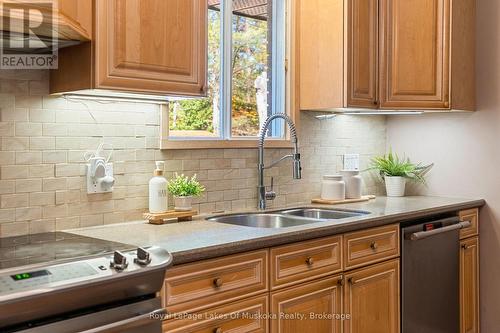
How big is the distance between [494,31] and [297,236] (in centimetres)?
205

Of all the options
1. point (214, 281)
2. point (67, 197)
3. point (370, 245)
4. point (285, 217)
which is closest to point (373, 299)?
point (370, 245)

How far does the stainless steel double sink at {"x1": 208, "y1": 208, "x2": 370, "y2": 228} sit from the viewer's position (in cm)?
271

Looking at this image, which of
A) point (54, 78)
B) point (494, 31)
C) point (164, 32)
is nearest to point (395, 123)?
point (494, 31)

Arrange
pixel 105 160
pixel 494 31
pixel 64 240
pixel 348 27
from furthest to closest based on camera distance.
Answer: pixel 494 31 < pixel 348 27 < pixel 105 160 < pixel 64 240

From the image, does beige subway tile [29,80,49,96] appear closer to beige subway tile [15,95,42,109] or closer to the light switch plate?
beige subway tile [15,95,42,109]

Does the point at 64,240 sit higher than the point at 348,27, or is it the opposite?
the point at 348,27

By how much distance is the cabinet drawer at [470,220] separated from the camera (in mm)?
3191

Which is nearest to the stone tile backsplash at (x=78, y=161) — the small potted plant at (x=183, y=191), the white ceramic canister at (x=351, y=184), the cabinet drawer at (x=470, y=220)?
the small potted plant at (x=183, y=191)

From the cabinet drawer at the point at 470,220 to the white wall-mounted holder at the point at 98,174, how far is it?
1979mm

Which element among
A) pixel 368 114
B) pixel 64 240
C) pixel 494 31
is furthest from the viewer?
pixel 368 114

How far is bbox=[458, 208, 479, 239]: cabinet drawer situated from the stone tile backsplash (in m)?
1.12

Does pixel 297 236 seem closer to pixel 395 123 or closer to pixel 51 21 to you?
pixel 51 21

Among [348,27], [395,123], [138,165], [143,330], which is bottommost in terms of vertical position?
[143,330]

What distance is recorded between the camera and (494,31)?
3344mm
